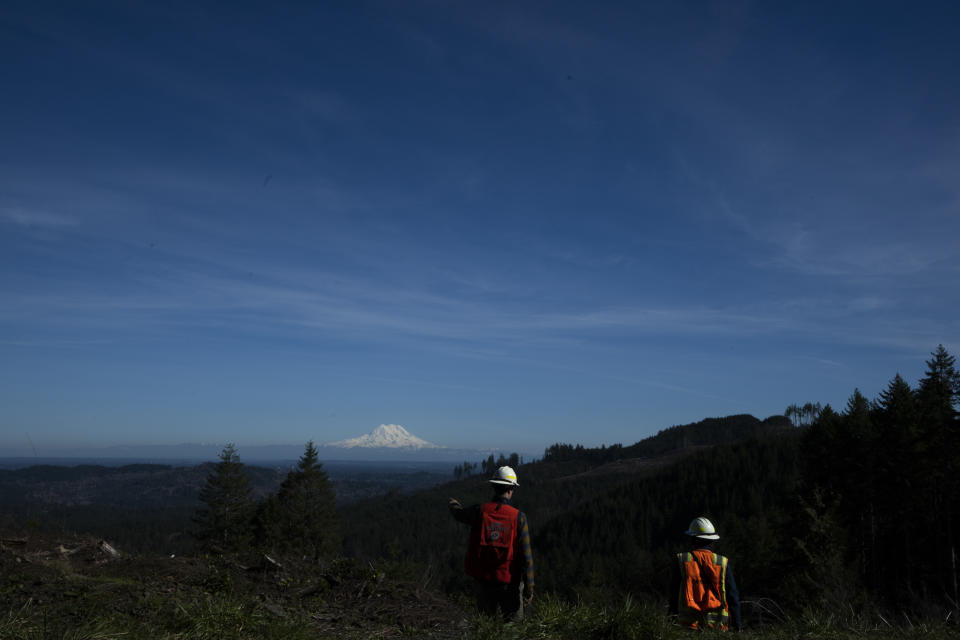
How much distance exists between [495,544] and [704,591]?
2.54m

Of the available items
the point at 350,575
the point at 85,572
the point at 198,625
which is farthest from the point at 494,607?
the point at 85,572

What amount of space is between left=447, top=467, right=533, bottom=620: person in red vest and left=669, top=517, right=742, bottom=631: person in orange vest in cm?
175

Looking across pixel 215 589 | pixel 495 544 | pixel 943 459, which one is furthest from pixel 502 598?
pixel 943 459

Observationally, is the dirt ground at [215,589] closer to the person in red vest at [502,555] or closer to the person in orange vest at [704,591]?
the person in red vest at [502,555]

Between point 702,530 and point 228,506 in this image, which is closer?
point 702,530

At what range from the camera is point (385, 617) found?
25.8ft

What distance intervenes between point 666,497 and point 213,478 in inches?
5091

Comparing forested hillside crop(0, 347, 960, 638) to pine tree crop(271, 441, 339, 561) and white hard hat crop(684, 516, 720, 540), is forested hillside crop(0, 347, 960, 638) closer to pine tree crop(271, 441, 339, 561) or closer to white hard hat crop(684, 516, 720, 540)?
pine tree crop(271, 441, 339, 561)

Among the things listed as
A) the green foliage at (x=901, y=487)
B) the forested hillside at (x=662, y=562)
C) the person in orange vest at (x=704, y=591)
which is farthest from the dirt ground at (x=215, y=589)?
the green foliage at (x=901, y=487)

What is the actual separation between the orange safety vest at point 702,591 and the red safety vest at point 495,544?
2.00 meters

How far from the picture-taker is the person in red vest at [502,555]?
21.6 feet

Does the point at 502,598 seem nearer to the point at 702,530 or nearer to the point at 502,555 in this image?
the point at 502,555

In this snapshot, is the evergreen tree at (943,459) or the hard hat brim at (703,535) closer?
the hard hat brim at (703,535)

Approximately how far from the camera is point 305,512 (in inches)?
1983
